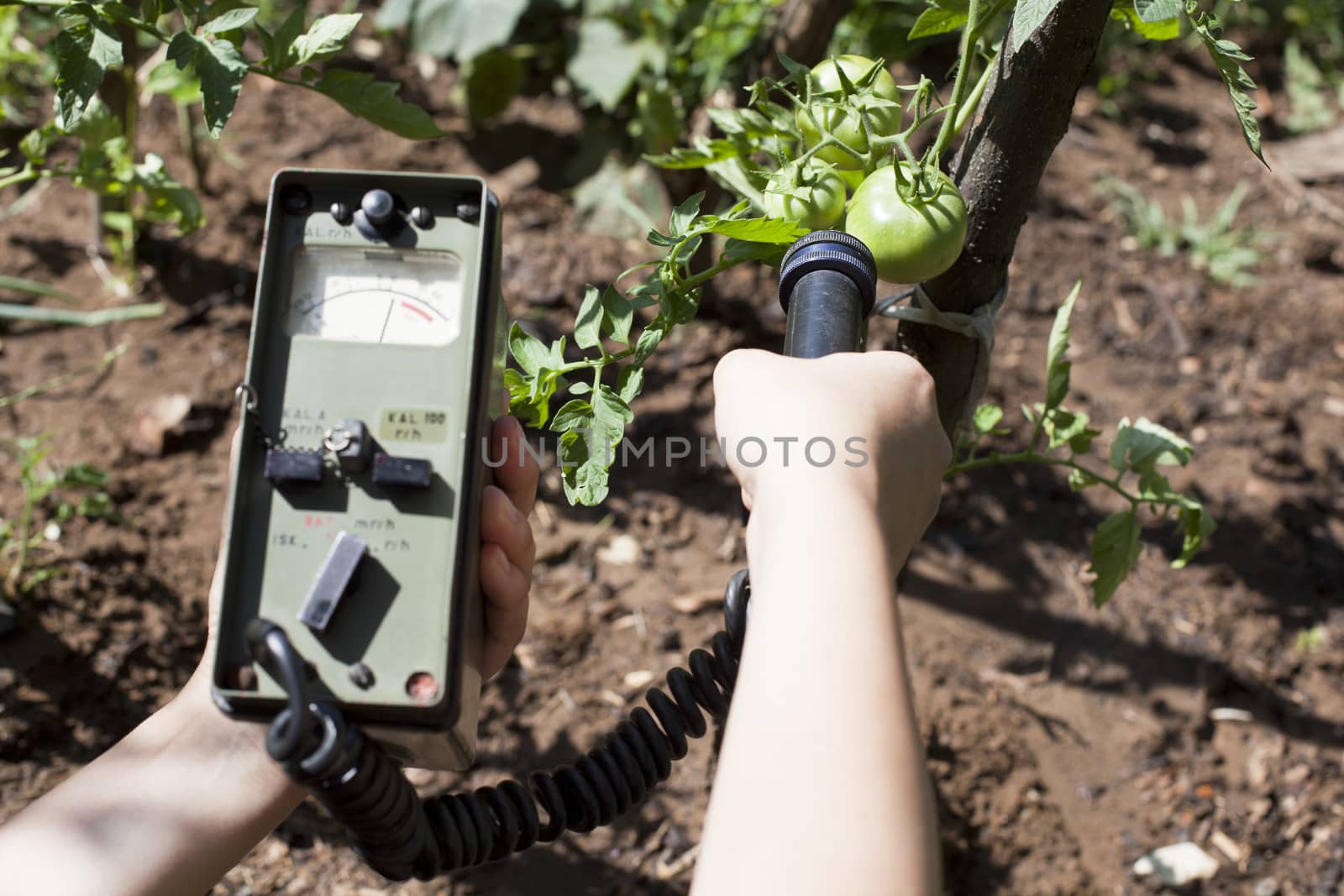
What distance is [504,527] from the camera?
1.18 metres

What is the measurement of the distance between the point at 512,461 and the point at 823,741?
0.60 m

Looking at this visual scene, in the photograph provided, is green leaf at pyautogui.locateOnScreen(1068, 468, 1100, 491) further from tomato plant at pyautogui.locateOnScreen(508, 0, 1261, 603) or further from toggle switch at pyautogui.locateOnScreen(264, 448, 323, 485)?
toggle switch at pyautogui.locateOnScreen(264, 448, 323, 485)

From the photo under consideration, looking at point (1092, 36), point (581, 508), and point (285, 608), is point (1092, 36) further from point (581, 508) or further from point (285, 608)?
point (581, 508)

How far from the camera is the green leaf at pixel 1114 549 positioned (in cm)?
142

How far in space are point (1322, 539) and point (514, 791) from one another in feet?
6.85

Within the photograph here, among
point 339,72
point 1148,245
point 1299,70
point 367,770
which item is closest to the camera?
point 367,770

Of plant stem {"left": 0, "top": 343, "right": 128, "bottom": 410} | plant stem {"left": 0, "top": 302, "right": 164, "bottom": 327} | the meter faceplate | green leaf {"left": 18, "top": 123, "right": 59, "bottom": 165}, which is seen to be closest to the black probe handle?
the meter faceplate

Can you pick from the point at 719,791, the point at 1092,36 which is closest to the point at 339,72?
the point at 1092,36

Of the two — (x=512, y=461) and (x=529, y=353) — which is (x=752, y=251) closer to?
(x=529, y=353)

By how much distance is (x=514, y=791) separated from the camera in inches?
47.8

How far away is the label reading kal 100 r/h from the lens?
1.08 m

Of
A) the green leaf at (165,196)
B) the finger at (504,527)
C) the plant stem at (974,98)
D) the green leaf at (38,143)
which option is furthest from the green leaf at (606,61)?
the finger at (504,527)

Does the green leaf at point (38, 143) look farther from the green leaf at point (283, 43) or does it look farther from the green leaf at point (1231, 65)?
the green leaf at point (1231, 65)

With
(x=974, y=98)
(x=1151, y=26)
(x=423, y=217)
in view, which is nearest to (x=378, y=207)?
(x=423, y=217)
